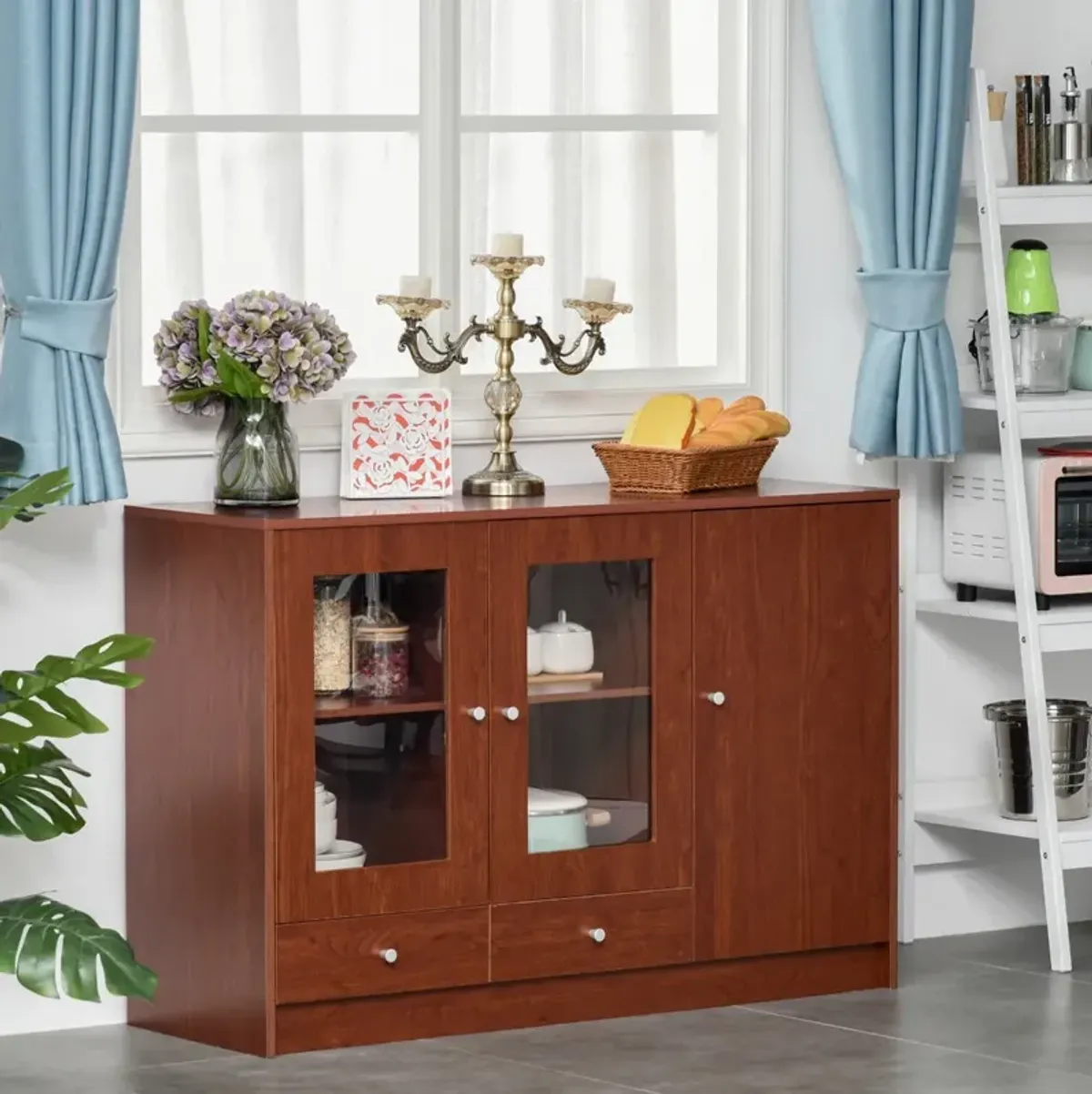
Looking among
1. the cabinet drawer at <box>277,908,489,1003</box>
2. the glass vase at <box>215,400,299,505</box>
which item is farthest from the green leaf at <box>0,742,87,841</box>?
the glass vase at <box>215,400,299,505</box>

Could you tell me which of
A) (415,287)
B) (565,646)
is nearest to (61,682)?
(565,646)

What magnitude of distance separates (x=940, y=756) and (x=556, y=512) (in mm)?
1231

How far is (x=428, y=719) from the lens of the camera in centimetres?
385

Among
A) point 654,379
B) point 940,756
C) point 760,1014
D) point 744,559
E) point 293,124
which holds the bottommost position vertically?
point 760,1014

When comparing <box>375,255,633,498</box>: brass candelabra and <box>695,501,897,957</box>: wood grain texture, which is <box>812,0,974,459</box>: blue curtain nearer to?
<box>695,501,897,957</box>: wood grain texture

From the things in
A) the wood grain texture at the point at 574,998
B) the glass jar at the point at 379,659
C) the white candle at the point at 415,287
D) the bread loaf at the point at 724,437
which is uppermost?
the white candle at the point at 415,287

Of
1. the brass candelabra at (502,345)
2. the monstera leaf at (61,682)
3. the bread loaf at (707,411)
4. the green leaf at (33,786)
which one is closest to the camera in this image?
the monstera leaf at (61,682)

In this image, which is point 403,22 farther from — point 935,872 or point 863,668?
point 935,872

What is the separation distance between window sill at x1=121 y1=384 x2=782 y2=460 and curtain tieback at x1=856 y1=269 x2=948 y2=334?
0.28 meters

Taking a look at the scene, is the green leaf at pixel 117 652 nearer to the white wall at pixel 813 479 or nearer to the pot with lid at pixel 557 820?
the white wall at pixel 813 479

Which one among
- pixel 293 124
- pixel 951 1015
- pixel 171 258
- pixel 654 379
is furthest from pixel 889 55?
pixel 951 1015

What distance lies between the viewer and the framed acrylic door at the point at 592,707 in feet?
12.8

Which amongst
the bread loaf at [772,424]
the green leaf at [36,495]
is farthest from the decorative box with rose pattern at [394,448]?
the green leaf at [36,495]

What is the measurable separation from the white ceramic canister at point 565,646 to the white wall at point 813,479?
0.45m
